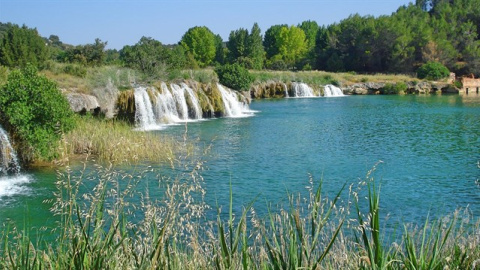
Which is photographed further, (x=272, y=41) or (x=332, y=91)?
(x=272, y=41)

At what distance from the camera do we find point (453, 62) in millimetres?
74438

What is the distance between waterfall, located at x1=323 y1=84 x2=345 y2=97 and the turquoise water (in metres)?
26.9

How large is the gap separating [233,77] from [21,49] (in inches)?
653

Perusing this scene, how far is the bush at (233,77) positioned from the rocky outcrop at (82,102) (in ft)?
56.6

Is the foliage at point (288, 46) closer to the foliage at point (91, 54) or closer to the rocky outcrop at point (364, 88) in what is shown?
the rocky outcrop at point (364, 88)

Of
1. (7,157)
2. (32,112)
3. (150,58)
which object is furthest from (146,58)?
(7,157)

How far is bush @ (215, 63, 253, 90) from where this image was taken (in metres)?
39.8

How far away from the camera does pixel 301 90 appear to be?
186ft

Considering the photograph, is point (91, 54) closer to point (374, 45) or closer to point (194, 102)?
point (194, 102)

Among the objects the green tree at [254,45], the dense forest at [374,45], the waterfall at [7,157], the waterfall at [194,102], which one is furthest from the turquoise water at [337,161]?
the green tree at [254,45]

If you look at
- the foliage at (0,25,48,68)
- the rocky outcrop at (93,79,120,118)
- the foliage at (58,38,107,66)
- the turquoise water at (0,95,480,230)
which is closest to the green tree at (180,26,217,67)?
the foliage at (58,38,107,66)

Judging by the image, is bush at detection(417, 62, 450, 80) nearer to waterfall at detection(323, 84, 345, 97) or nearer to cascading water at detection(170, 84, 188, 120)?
waterfall at detection(323, 84, 345, 97)

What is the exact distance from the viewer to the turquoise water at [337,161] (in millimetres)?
11602

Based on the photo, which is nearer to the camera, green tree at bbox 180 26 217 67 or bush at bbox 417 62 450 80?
bush at bbox 417 62 450 80
